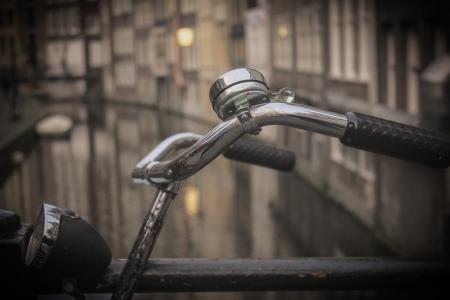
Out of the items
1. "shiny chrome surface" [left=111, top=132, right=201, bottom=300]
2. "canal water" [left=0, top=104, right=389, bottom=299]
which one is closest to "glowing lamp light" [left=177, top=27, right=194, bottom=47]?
"canal water" [left=0, top=104, right=389, bottom=299]

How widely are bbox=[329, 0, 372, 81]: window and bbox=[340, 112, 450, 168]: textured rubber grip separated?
12894mm

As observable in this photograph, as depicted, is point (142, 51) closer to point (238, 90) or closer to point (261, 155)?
point (261, 155)

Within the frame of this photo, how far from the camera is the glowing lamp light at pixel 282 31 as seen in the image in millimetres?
24406

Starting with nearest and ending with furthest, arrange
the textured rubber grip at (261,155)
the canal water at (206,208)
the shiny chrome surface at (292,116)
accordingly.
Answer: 1. the shiny chrome surface at (292,116)
2. the textured rubber grip at (261,155)
3. the canal water at (206,208)

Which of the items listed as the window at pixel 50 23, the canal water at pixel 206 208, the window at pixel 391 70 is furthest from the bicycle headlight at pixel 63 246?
the window at pixel 50 23

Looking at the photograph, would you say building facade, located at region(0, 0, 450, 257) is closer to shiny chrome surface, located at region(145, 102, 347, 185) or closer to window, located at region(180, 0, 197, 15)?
window, located at region(180, 0, 197, 15)

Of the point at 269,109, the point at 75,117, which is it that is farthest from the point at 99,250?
the point at 75,117

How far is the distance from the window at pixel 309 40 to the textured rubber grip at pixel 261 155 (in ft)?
55.0

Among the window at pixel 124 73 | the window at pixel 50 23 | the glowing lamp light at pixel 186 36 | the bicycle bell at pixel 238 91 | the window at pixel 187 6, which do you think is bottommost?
the window at pixel 124 73

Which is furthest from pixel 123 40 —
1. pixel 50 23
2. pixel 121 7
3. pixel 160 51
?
pixel 50 23

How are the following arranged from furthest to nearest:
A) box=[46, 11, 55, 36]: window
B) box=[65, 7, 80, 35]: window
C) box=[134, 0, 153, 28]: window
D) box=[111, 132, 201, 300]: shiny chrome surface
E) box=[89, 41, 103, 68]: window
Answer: box=[46, 11, 55, 36]: window
box=[65, 7, 80, 35]: window
box=[89, 41, 103, 68]: window
box=[134, 0, 153, 28]: window
box=[111, 132, 201, 300]: shiny chrome surface

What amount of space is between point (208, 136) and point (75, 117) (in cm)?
5362

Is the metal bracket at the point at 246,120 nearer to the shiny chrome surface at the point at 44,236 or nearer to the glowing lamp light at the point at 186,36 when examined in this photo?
the shiny chrome surface at the point at 44,236

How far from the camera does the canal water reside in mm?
12555
